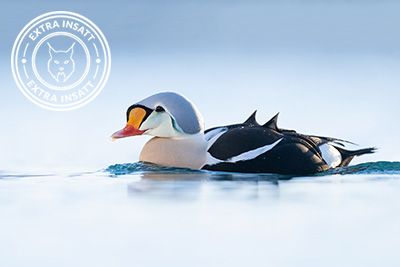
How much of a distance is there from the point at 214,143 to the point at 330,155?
0.97 metres

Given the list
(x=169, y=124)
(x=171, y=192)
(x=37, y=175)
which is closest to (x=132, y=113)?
(x=169, y=124)

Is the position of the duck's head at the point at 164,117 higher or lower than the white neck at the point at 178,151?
higher

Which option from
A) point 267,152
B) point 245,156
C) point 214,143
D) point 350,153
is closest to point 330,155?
point 350,153

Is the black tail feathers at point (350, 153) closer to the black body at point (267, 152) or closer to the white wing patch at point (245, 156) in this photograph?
the black body at point (267, 152)

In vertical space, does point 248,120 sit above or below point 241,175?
above

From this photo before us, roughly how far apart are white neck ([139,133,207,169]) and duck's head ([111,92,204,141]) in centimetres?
6

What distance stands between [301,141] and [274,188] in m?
1.03

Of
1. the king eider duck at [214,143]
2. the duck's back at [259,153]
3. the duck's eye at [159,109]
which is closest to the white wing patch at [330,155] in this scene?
the king eider duck at [214,143]

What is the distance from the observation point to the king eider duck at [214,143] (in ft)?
18.5

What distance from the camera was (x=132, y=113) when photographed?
5.91m

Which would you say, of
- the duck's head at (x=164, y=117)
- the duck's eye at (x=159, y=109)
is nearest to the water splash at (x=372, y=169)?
the duck's head at (x=164, y=117)

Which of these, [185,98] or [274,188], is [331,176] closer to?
[274,188]

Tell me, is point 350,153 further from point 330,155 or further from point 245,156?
point 245,156

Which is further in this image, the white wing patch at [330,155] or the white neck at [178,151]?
the white wing patch at [330,155]
